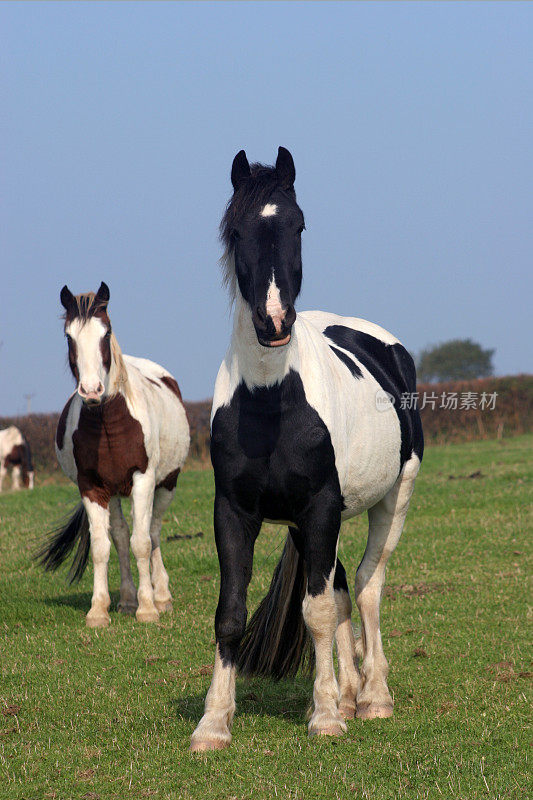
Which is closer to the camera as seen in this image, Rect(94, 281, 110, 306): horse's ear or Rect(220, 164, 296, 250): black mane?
Rect(220, 164, 296, 250): black mane

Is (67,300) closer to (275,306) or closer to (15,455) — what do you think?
(275,306)

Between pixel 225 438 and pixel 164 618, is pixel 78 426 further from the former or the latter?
pixel 225 438

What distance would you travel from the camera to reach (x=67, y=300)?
8.17 m

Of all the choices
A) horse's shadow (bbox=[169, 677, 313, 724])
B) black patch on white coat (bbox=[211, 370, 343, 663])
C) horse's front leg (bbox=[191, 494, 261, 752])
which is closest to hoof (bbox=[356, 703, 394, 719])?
horse's shadow (bbox=[169, 677, 313, 724])

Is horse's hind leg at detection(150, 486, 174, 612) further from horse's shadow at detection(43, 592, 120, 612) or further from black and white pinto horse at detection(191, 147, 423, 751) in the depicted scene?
black and white pinto horse at detection(191, 147, 423, 751)

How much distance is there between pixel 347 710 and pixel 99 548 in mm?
3954

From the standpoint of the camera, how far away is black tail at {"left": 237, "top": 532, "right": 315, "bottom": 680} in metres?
5.61

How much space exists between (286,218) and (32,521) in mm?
12140

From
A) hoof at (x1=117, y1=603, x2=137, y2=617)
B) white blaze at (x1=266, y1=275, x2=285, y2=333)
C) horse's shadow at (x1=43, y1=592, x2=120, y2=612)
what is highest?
white blaze at (x1=266, y1=275, x2=285, y2=333)

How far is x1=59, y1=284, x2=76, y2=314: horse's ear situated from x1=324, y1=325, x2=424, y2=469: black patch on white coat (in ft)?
10.3

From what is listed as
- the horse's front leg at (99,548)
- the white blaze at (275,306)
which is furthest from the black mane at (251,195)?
the horse's front leg at (99,548)

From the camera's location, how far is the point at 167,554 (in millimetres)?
11477

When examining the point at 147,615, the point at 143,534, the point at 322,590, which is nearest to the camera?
the point at 322,590

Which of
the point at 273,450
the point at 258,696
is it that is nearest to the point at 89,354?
the point at 258,696
